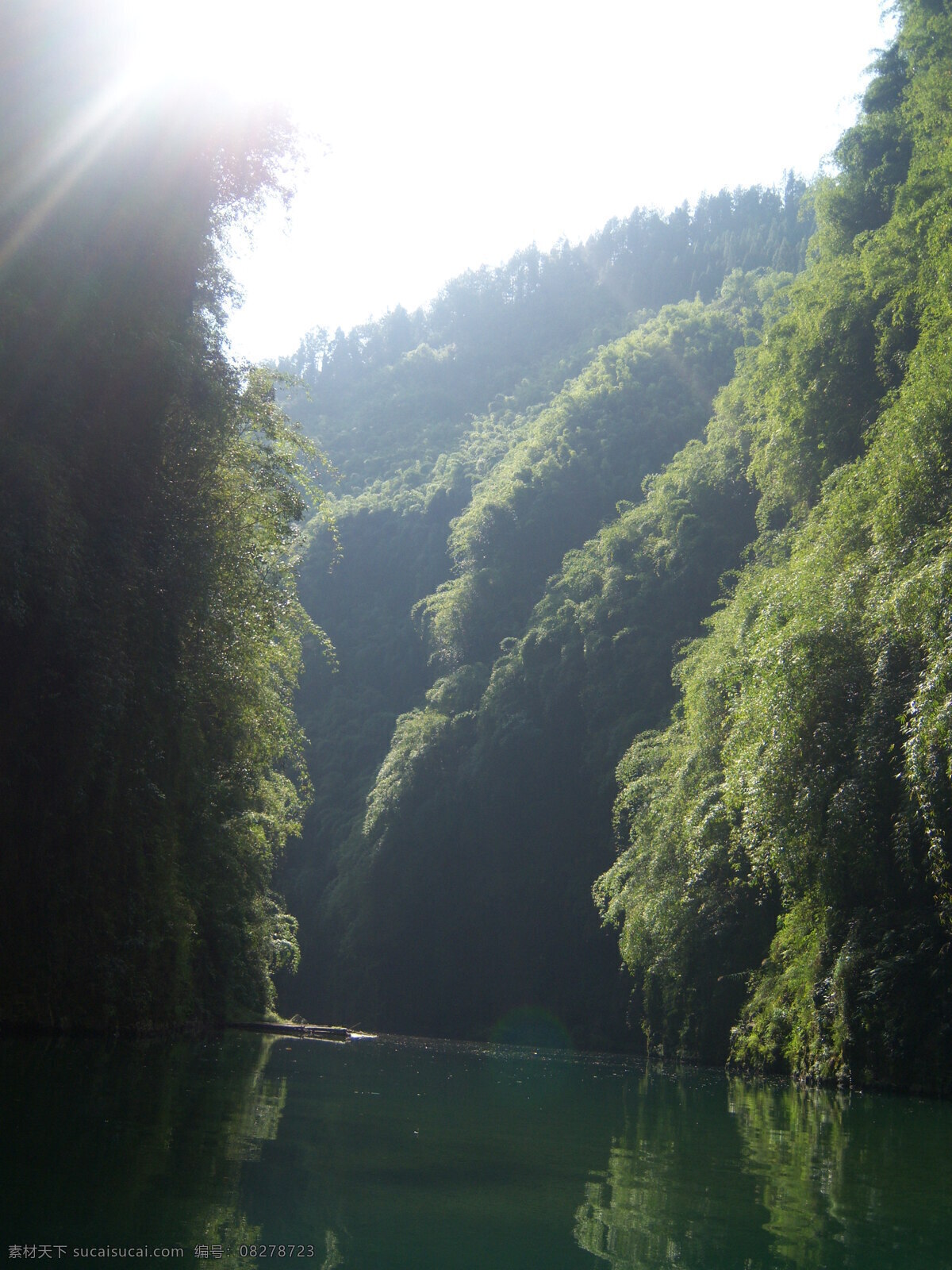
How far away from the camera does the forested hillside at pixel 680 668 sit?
12.1 metres

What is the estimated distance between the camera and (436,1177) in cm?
483

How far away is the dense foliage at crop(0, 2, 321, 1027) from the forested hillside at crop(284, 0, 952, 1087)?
6.67 m

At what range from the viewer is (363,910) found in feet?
129

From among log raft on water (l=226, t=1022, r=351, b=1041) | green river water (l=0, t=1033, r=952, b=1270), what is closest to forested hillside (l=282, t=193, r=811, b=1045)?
log raft on water (l=226, t=1022, r=351, b=1041)

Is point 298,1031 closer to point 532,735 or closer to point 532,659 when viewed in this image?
point 532,735

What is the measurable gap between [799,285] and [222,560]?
14.7 meters

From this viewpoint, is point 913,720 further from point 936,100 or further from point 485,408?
point 485,408

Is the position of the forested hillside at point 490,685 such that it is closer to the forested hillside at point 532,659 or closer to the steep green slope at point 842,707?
the forested hillside at point 532,659

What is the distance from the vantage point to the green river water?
11.6 feet

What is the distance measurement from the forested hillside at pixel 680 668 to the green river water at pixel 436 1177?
4043 millimetres

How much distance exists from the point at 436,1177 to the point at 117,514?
262 inches

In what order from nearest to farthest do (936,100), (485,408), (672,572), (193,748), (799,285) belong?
(193,748) < (936,100) < (799,285) < (672,572) < (485,408)

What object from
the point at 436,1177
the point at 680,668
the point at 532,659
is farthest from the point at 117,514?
the point at 532,659

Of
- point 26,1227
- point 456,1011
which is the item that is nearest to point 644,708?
point 456,1011
